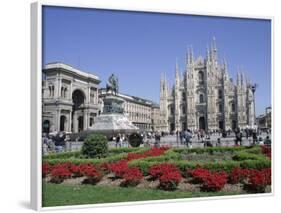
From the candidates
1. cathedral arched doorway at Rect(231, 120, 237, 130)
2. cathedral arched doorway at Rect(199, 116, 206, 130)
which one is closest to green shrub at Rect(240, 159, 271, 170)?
cathedral arched doorway at Rect(231, 120, 237, 130)

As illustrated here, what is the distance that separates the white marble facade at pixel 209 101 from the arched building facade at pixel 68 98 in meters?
1.85

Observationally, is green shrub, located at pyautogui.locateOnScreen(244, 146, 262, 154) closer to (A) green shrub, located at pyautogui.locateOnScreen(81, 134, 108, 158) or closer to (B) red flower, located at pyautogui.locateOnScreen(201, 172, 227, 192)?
(B) red flower, located at pyautogui.locateOnScreen(201, 172, 227, 192)

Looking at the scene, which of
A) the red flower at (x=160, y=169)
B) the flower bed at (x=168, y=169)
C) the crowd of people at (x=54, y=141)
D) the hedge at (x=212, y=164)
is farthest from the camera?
the hedge at (x=212, y=164)

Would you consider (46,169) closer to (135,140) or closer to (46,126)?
(46,126)

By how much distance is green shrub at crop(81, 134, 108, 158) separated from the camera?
11.9 m

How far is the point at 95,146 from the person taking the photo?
1192cm

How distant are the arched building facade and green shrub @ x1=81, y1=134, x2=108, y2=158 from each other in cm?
30

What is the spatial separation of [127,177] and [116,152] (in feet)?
2.08

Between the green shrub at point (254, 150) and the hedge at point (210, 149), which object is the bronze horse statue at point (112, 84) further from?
the green shrub at point (254, 150)

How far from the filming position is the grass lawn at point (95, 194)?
1105cm

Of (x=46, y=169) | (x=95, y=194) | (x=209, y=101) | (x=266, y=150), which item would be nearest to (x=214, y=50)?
(x=209, y=101)

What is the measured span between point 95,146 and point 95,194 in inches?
42.6

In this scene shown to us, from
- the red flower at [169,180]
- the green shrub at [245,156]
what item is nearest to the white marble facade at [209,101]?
the green shrub at [245,156]

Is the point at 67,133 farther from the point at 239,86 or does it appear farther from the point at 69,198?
the point at 239,86
